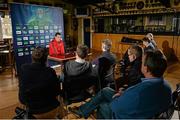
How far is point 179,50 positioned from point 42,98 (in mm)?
6659

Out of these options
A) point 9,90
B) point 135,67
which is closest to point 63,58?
point 9,90

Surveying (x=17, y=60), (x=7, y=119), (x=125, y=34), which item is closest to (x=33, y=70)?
(x=7, y=119)

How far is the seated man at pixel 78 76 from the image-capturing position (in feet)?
7.62

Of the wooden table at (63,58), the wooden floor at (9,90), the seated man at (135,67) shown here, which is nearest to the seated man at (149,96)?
the seated man at (135,67)

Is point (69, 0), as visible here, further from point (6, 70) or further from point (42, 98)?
point (42, 98)

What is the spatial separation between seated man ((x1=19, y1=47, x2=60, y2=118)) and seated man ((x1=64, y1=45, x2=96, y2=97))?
27 centimetres

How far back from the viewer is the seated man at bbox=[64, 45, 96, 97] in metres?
2.32

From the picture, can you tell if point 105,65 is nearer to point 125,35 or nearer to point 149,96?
point 149,96

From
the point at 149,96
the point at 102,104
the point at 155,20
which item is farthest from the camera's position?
the point at 155,20

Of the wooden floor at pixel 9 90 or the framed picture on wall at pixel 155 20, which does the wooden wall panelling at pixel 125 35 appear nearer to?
the framed picture on wall at pixel 155 20

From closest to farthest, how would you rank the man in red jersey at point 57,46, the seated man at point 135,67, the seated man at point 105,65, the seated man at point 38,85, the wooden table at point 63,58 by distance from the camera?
the seated man at point 38,85 < the seated man at point 135,67 < the seated man at point 105,65 < the wooden table at point 63,58 < the man in red jersey at point 57,46

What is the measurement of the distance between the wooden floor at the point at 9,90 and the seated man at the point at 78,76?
3.85 ft

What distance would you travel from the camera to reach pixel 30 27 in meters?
4.78

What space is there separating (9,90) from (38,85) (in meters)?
2.30
